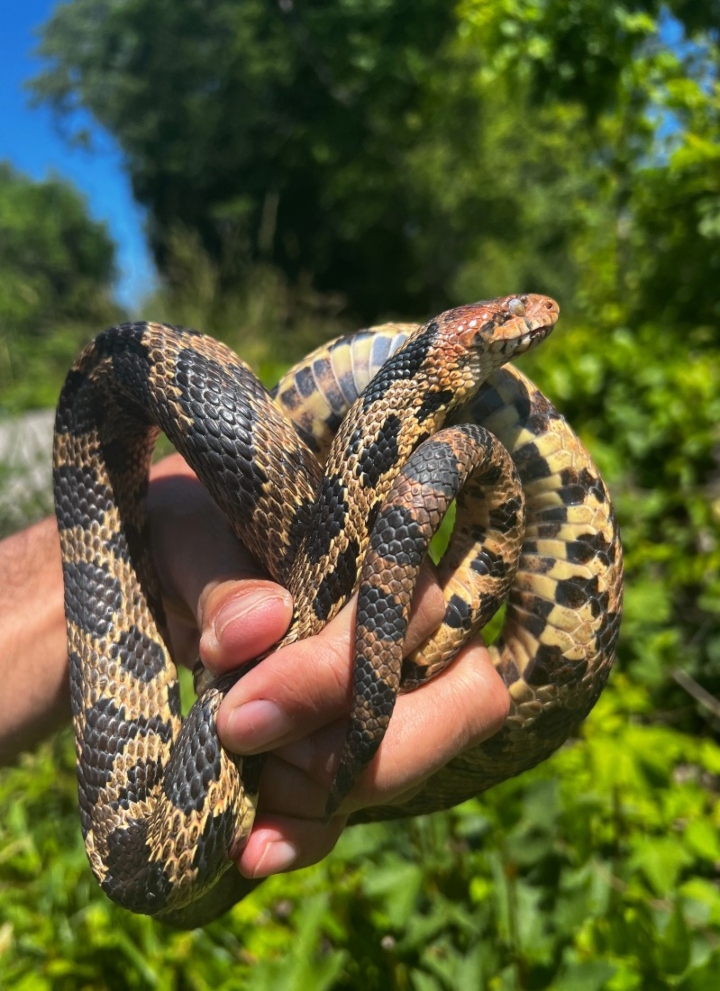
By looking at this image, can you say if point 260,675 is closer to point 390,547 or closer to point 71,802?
point 390,547

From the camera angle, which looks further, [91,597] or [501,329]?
[91,597]

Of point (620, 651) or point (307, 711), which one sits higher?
point (307, 711)

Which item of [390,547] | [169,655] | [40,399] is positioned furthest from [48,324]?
[390,547]

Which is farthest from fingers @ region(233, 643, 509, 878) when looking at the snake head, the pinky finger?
the snake head

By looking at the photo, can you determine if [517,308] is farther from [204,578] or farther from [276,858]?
[276,858]

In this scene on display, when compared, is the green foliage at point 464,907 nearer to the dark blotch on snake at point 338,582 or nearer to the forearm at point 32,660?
the forearm at point 32,660

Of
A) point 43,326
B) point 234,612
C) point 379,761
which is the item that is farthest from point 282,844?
point 43,326
